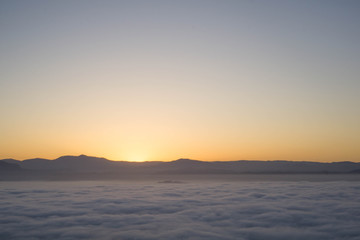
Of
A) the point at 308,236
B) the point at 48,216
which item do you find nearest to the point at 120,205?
the point at 48,216

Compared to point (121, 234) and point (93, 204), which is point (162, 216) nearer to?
point (121, 234)

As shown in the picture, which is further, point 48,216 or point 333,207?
point 333,207

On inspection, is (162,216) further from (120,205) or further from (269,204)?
(269,204)

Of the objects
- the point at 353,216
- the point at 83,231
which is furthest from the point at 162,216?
the point at 353,216

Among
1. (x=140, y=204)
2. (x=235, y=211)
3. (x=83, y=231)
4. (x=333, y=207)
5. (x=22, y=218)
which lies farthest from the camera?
(x=140, y=204)

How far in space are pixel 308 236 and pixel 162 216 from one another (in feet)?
14.0

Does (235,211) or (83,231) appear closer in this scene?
(83,231)

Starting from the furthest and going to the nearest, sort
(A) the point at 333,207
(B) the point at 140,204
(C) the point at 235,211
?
1. (B) the point at 140,204
2. (A) the point at 333,207
3. (C) the point at 235,211

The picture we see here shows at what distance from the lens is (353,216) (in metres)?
9.30

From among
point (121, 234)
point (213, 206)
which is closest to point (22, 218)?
point (121, 234)

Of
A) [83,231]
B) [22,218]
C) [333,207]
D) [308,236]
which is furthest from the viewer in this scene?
[333,207]

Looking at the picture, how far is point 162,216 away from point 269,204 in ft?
15.2

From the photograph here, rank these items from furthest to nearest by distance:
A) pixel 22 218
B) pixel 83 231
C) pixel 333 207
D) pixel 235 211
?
1. pixel 333 207
2. pixel 235 211
3. pixel 22 218
4. pixel 83 231

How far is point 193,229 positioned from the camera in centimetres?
762
